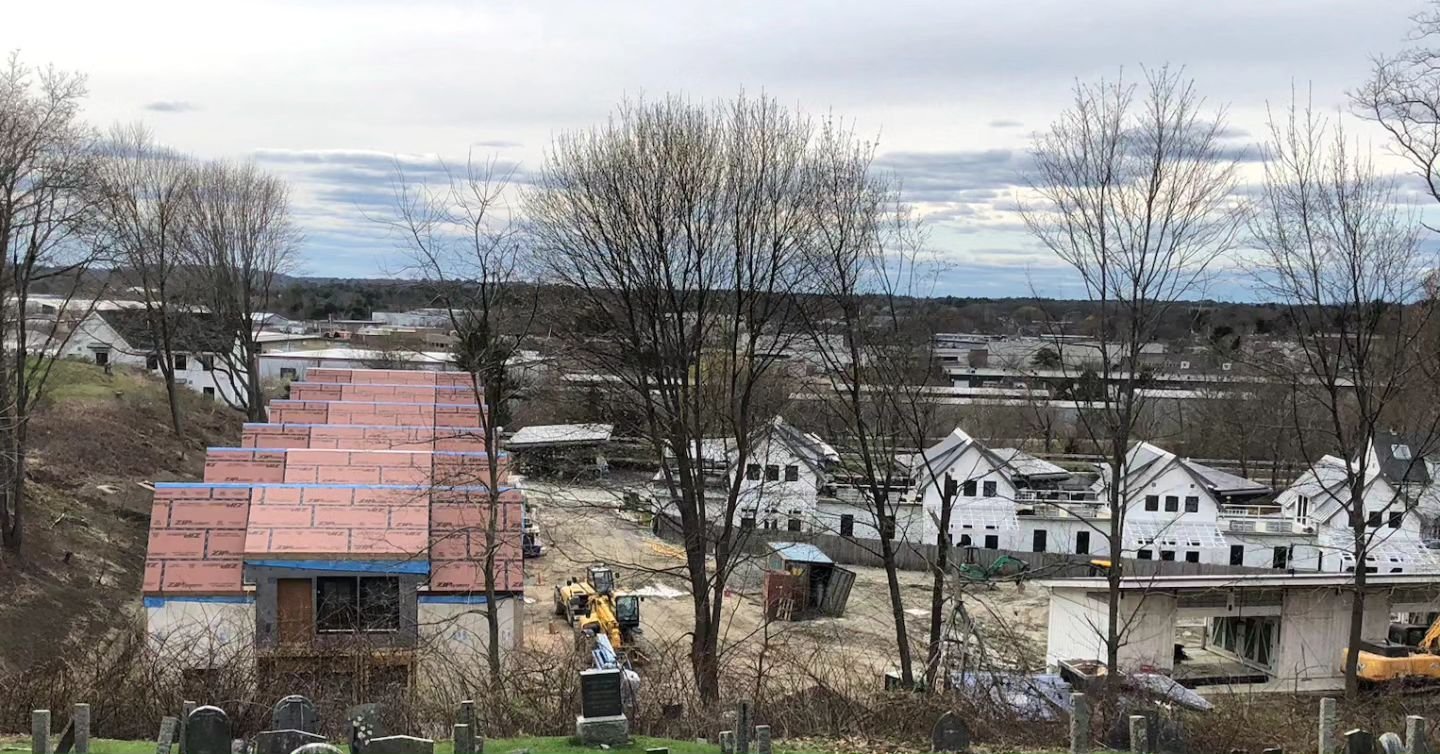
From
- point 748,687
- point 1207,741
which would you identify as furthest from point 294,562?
point 1207,741

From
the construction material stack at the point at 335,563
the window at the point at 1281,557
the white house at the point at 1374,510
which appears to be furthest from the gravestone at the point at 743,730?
the window at the point at 1281,557

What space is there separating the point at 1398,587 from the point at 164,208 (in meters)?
37.2

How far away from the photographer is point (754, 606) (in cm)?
3050

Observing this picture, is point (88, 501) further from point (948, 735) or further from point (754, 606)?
point (948, 735)

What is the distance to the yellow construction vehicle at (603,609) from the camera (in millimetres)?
22844

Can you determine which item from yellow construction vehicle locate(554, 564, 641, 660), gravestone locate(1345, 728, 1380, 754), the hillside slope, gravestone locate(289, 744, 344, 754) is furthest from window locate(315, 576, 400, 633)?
gravestone locate(1345, 728, 1380, 754)

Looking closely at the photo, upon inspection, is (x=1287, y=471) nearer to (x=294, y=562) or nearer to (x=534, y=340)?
(x=534, y=340)

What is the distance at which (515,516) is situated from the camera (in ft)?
63.1

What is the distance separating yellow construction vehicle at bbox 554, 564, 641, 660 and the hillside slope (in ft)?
31.7

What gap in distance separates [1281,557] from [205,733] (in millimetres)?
35837

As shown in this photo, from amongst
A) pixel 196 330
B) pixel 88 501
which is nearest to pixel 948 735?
pixel 88 501

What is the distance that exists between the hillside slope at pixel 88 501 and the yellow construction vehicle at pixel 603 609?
9650 mm

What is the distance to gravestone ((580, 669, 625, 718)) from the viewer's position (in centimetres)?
998

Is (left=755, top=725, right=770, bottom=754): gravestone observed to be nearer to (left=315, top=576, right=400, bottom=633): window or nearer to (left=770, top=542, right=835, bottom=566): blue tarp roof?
(left=315, top=576, right=400, bottom=633): window
